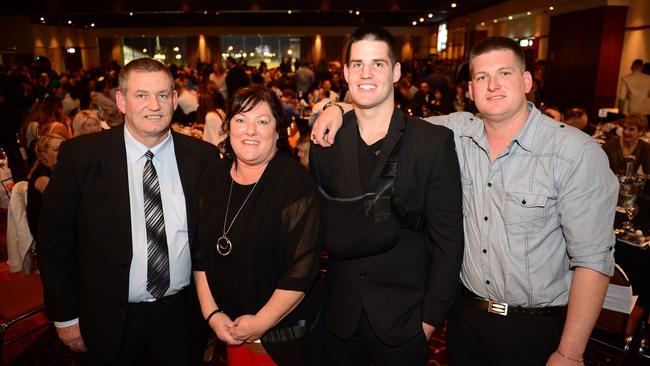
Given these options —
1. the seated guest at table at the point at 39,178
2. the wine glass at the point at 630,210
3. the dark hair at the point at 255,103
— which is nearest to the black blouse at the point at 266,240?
the dark hair at the point at 255,103

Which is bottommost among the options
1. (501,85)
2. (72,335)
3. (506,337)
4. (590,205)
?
(72,335)

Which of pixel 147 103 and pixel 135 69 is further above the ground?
pixel 135 69

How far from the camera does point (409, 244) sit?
5.96ft

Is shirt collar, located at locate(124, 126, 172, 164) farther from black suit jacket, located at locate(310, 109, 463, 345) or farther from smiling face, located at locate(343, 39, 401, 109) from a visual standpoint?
smiling face, located at locate(343, 39, 401, 109)

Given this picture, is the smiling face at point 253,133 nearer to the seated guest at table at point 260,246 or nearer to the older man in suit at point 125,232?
the seated guest at table at point 260,246

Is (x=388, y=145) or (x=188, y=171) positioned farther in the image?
(x=188, y=171)

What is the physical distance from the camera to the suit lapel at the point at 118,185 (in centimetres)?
197

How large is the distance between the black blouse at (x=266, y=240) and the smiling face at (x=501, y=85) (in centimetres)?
76

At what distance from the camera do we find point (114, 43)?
2491 cm

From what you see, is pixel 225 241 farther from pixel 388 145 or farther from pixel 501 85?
pixel 501 85

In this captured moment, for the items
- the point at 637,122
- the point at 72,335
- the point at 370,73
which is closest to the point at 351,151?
the point at 370,73

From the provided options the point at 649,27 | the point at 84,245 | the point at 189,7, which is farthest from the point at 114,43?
the point at 84,245

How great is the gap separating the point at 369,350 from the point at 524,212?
2.68 ft

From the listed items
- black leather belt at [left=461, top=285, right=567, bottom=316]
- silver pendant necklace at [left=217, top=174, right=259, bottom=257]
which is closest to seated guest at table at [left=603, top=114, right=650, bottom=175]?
black leather belt at [left=461, top=285, right=567, bottom=316]
